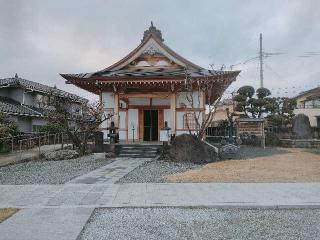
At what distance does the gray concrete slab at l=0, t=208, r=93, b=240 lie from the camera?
554 cm

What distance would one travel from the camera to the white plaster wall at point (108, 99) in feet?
72.0

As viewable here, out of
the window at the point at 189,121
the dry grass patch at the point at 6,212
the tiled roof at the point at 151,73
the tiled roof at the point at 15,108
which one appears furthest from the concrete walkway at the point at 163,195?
the tiled roof at the point at 15,108

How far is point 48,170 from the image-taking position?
1368 cm

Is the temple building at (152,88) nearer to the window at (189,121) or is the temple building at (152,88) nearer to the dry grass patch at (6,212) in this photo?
the window at (189,121)

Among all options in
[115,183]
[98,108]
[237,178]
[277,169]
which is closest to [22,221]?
[115,183]

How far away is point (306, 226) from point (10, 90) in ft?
98.7

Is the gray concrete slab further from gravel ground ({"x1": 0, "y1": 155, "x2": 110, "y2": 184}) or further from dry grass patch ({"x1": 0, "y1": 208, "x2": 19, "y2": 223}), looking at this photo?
gravel ground ({"x1": 0, "y1": 155, "x2": 110, "y2": 184})

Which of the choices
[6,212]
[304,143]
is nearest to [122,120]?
[304,143]

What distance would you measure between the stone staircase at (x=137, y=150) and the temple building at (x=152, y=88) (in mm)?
1942

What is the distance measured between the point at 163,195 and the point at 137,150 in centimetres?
1032

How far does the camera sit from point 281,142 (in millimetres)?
28219

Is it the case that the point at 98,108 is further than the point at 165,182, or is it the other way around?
the point at 98,108

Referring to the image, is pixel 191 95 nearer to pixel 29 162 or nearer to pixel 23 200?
pixel 29 162

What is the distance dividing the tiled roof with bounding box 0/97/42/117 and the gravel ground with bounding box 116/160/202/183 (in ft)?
52.0
